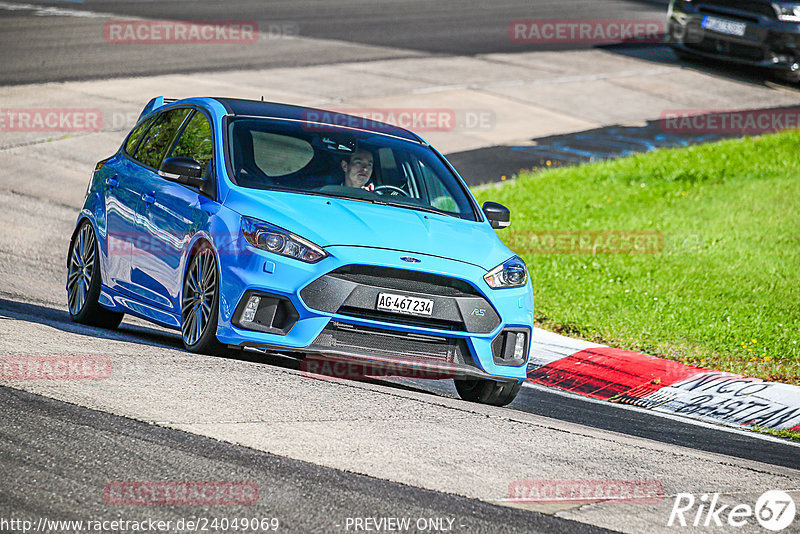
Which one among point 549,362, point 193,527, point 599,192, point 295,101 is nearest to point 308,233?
point 193,527

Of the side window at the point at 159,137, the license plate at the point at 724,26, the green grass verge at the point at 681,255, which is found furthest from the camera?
the license plate at the point at 724,26

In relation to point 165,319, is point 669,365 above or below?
below

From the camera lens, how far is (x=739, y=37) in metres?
23.8

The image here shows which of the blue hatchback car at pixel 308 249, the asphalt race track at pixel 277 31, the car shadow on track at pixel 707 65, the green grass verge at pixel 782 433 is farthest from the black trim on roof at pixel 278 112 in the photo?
the car shadow on track at pixel 707 65

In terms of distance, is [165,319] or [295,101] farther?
[295,101]

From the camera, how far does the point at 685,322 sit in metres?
11.2


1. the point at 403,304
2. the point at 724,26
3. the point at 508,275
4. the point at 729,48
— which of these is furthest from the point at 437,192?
the point at 729,48

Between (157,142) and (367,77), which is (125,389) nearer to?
(157,142)

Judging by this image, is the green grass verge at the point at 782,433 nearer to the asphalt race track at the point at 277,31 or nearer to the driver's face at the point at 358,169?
the driver's face at the point at 358,169

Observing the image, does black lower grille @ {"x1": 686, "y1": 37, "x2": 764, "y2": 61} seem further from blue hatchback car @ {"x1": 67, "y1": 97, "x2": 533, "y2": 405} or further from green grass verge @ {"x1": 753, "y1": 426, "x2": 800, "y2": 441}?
blue hatchback car @ {"x1": 67, "y1": 97, "x2": 533, "y2": 405}

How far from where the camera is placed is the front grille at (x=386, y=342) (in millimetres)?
7066

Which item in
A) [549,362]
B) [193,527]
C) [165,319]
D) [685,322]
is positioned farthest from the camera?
[685,322]

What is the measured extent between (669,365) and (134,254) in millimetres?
4536

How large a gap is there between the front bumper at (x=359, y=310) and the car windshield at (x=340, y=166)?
0.89 metres
